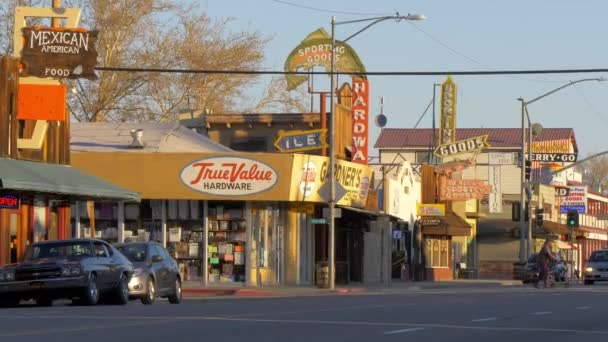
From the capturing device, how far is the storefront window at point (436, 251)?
67.9m

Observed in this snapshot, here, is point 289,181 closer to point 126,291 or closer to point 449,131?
point 126,291

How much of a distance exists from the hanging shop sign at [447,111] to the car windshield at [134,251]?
45369 mm

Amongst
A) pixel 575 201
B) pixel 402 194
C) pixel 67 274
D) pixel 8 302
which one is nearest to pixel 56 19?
pixel 8 302

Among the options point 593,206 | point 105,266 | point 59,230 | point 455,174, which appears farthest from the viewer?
point 593,206

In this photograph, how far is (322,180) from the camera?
162 ft

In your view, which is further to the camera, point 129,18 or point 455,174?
point 455,174

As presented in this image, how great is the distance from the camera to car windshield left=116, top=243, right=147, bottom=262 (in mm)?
31909

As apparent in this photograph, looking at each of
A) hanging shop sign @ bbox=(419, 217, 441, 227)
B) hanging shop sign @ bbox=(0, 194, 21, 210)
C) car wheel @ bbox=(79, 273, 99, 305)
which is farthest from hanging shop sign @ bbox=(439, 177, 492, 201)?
car wheel @ bbox=(79, 273, 99, 305)

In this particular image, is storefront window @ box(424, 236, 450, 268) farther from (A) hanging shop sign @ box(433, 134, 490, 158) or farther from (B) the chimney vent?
(B) the chimney vent

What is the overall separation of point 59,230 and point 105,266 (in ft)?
40.7

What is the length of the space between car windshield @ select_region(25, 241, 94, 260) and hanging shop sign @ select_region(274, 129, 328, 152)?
70.7 feet

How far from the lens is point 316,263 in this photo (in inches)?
1918

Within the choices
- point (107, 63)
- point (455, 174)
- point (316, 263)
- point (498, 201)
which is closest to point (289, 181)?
point (316, 263)

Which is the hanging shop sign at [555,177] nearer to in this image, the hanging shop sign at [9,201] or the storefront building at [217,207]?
the storefront building at [217,207]
